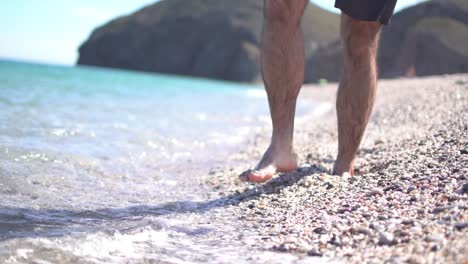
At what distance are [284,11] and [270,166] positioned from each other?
30.4 inches

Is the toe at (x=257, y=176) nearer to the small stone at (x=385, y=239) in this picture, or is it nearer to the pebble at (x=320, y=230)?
the pebble at (x=320, y=230)

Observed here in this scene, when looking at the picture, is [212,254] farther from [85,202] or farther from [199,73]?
[199,73]

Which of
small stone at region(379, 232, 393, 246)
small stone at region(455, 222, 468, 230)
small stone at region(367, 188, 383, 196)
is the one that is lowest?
small stone at region(367, 188, 383, 196)

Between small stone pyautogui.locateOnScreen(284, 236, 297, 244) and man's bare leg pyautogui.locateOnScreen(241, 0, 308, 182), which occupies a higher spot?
man's bare leg pyautogui.locateOnScreen(241, 0, 308, 182)

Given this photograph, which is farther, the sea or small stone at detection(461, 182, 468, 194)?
small stone at detection(461, 182, 468, 194)

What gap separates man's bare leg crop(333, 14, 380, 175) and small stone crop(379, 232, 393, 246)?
1.15 metres

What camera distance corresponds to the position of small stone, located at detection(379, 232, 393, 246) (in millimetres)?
1694

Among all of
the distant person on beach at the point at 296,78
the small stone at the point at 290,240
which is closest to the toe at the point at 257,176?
the distant person on beach at the point at 296,78

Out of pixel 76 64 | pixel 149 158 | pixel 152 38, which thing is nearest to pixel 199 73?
pixel 152 38

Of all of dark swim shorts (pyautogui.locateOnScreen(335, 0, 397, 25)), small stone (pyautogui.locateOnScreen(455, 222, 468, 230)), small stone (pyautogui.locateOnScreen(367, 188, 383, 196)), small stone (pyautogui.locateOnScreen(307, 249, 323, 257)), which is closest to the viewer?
small stone (pyautogui.locateOnScreen(455, 222, 468, 230))

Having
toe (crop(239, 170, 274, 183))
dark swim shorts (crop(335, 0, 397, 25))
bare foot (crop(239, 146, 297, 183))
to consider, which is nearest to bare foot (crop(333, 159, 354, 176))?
bare foot (crop(239, 146, 297, 183))

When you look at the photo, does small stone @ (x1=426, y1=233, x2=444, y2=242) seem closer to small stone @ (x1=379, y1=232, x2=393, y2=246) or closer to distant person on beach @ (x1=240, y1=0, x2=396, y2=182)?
small stone @ (x1=379, y1=232, x2=393, y2=246)

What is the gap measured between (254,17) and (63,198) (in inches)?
2928

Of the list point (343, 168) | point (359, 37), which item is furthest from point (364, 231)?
point (359, 37)
